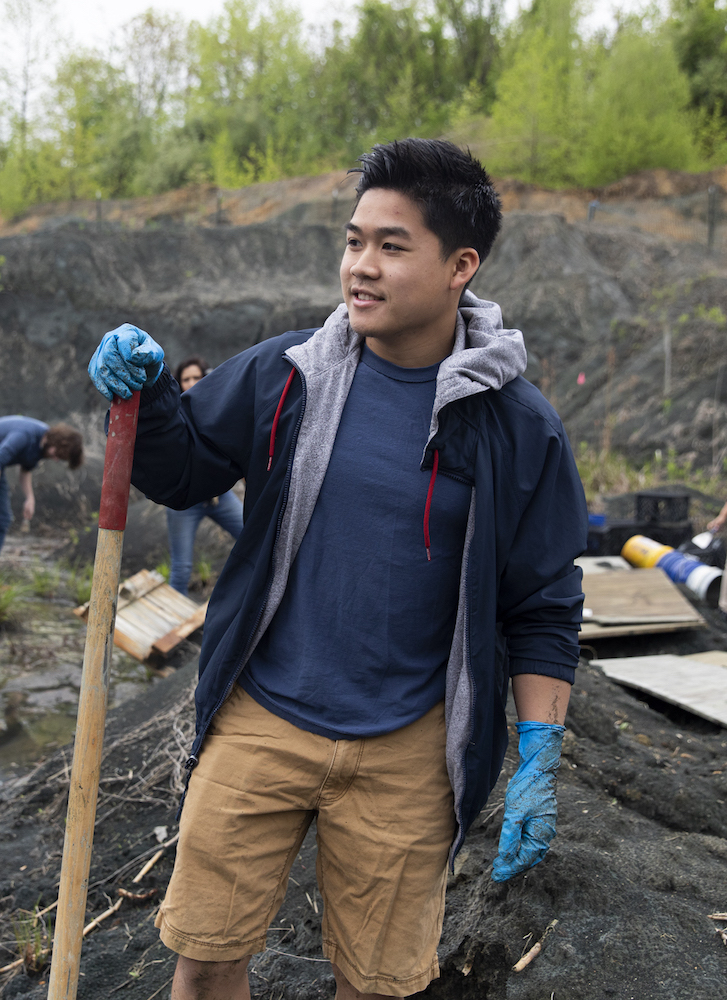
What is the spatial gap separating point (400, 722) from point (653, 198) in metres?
24.9

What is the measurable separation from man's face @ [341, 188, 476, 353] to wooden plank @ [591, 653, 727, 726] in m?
3.09

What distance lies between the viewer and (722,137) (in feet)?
92.3

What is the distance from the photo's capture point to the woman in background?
5355 millimetres

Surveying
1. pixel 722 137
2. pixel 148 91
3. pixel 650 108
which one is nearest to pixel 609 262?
pixel 650 108

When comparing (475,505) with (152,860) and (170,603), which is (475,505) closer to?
(152,860)

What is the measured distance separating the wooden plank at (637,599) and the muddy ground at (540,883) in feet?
4.51

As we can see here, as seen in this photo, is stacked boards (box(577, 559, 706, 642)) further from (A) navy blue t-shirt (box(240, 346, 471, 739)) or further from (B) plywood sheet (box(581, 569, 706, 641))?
(A) navy blue t-shirt (box(240, 346, 471, 739))

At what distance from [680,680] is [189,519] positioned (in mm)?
3271

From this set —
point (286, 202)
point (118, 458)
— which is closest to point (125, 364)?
point (118, 458)

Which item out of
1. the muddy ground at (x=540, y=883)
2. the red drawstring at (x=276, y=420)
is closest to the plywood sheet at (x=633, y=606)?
the muddy ground at (x=540, y=883)

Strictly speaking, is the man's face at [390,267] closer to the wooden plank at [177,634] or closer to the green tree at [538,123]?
the wooden plank at [177,634]

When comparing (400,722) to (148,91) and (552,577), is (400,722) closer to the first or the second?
(552,577)

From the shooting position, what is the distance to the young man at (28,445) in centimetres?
596

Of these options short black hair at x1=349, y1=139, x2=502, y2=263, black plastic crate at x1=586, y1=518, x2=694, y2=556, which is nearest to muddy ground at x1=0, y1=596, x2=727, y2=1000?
short black hair at x1=349, y1=139, x2=502, y2=263
